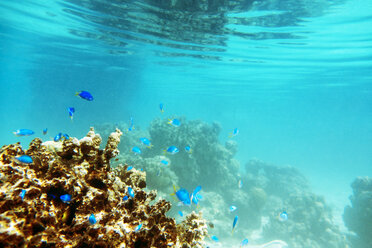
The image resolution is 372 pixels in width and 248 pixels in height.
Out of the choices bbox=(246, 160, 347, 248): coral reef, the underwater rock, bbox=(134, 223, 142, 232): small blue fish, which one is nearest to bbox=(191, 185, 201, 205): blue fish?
bbox=(134, 223, 142, 232): small blue fish

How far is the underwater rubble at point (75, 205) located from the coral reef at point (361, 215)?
14126 mm

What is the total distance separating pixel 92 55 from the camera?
25.8 metres

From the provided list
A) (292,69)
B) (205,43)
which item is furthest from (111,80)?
(292,69)

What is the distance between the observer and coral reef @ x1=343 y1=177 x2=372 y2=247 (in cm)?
1142

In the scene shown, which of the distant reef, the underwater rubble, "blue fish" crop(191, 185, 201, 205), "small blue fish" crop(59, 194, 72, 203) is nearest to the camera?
the underwater rubble

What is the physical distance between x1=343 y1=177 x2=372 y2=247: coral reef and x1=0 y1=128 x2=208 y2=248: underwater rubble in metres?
14.1

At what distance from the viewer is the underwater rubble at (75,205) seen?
1712mm

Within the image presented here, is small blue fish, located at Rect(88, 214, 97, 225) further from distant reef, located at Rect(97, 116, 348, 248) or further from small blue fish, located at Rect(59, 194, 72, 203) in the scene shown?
distant reef, located at Rect(97, 116, 348, 248)

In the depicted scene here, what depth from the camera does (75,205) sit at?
220 centimetres

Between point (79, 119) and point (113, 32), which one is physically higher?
point (113, 32)

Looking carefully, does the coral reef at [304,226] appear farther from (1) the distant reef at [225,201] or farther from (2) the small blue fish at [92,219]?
(2) the small blue fish at [92,219]

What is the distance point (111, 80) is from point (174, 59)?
77.6ft

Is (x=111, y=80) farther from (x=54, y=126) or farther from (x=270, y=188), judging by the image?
(x=270, y=188)

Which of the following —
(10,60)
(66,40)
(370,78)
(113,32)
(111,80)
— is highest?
(113,32)
